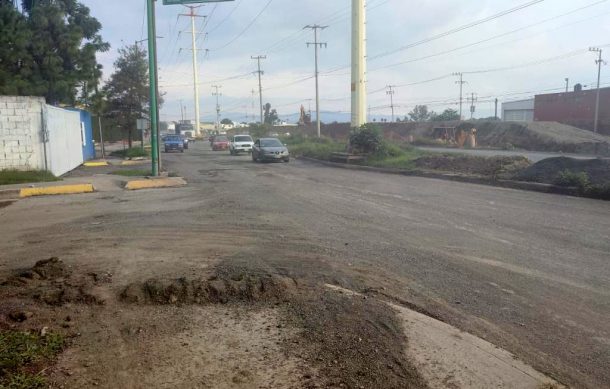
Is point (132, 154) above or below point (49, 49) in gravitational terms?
below

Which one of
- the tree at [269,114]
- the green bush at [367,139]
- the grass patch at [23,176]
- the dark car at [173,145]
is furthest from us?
Result: the tree at [269,114]

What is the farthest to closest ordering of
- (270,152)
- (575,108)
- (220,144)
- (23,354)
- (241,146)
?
(575,108) < (220,144) < (241,146) < (270,152) < (23,354)

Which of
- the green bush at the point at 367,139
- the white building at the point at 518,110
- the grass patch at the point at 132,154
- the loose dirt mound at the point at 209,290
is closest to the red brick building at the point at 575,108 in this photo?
the white building at the point at 518,110

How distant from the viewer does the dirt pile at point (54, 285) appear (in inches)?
197

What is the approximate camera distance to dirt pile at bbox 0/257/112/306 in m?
5.02

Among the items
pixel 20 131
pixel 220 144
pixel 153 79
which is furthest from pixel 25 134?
pixel 220 144

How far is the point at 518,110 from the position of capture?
82.9 metres

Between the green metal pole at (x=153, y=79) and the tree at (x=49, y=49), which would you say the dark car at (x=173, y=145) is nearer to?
the tree at (x=49, y=49)

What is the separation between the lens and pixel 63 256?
6.98 m

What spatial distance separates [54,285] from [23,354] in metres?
1.84

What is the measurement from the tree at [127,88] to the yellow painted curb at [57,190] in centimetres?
2302

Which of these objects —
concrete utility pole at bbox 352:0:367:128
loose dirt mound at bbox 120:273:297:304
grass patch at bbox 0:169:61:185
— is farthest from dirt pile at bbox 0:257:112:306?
concrete utility pole at bbox 352:0:367:128

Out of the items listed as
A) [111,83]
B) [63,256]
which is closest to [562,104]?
[111,83]

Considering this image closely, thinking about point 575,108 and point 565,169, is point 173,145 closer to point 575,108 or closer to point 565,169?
point 565,169
